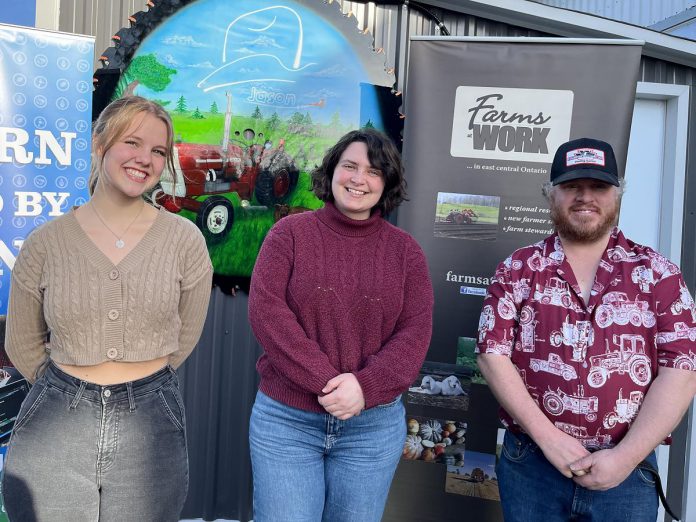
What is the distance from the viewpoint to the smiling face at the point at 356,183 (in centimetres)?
189

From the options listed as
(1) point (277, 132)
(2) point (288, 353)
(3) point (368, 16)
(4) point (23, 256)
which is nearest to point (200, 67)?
(1) point (277, 132)

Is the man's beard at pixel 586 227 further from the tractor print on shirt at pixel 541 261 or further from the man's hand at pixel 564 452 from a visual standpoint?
the man's hand at pixel 564 452

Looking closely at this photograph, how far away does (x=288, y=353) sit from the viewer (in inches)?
70.0

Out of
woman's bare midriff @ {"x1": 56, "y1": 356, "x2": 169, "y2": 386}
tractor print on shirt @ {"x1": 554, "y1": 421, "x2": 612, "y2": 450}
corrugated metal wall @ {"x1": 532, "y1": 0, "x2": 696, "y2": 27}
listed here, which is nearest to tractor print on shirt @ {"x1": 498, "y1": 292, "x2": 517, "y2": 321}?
tractor print on shirt @ {"x1": 554, "y1": 421, "x2": 612, "y2": 450}

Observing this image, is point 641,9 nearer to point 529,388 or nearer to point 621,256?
point 621,256

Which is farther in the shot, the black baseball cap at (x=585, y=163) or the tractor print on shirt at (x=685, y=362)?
the black baseball cap at (x=585, y=163)

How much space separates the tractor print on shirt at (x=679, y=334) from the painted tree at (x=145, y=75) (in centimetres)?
250

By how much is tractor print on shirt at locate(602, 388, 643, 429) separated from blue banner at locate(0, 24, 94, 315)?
99.3 inches

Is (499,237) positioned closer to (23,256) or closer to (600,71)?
(600,71)

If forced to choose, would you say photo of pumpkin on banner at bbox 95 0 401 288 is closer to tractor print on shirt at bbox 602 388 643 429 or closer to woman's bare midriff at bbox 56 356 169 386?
woman's bare midriff at bbox 56 356 169 386

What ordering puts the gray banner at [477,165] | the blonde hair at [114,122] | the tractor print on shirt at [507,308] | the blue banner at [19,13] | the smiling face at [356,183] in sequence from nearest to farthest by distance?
the blonde hair at [114,122] → the smiling face at [356,183] → the tractor print on shirt at [507,308] → the gray banner at [477,165] → the blue banner at [19,13]

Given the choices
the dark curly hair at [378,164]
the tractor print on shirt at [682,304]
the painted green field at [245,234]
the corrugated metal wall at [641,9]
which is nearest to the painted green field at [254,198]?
the painted green field at [245,234]

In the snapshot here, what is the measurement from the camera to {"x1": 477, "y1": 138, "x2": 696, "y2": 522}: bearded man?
1840 millimetres

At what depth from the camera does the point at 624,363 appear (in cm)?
186
